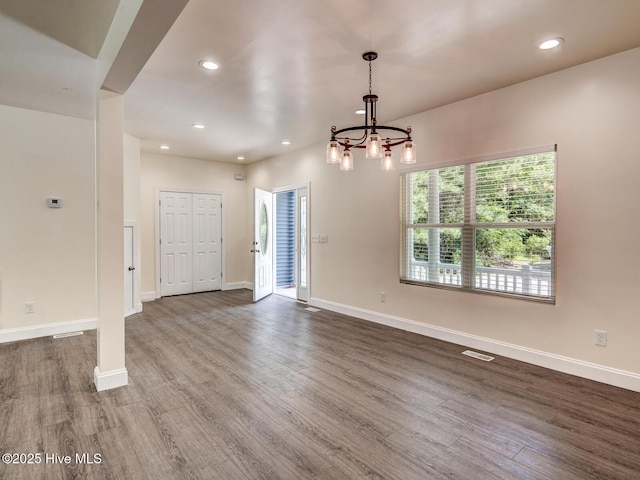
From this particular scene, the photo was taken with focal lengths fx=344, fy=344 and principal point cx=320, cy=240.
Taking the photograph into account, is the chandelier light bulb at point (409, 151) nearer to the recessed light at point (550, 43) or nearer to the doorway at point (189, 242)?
the recessed light at point (550, 43)

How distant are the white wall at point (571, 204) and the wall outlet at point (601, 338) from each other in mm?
37

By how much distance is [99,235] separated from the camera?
2.84 meters

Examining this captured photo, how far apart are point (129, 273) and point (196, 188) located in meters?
2.36

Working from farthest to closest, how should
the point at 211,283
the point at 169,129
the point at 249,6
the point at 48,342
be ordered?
the point at 211,283 → the point at 169,129 → the point at 48,342 → the point at 249,6

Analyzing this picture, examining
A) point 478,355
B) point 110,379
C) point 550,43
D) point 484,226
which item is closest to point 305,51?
point 550,43

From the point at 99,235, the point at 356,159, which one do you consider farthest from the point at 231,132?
the point at 99,235

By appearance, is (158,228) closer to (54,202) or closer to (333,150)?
(54,202)

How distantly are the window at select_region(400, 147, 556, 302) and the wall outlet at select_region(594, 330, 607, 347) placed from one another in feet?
1.48

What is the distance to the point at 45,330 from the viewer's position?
4320 mm

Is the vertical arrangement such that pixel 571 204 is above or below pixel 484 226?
above

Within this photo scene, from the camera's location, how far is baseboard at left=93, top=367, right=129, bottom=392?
9.36 feet

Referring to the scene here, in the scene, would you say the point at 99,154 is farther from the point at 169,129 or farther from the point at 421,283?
the point at 421,283

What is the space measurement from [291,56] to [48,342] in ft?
Result: 13.9

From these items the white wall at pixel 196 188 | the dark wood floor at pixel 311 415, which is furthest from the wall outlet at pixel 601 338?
the white wall at pixel 196 188
